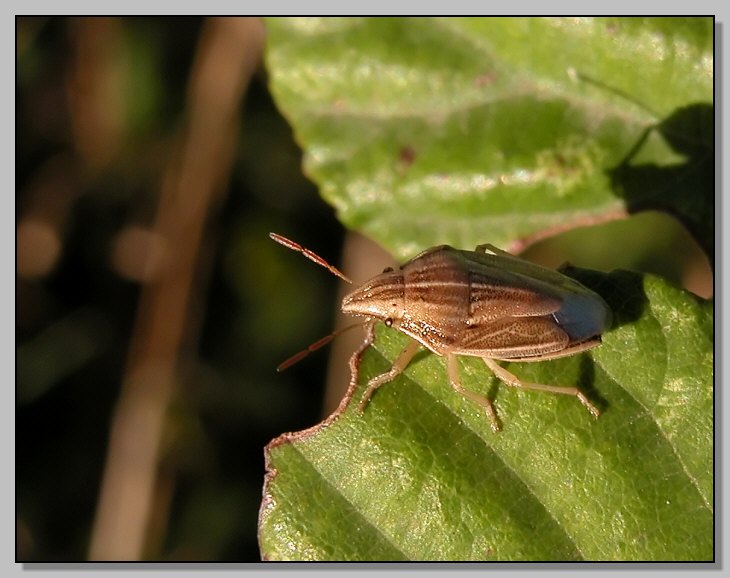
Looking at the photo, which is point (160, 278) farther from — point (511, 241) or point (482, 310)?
point (482, 310)

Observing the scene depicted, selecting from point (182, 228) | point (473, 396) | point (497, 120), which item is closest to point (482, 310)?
point (473, 396)

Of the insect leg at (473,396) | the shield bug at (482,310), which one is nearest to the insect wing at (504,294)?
the shield bug at (482,310)

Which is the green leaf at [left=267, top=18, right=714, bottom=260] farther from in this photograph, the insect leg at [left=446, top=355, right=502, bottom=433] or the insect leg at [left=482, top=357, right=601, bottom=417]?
the insect leg at [left=446, top=355, right=502, bottom=433]

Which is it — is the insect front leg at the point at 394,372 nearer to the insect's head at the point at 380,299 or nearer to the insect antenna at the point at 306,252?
the insect's head at the point at 380,299

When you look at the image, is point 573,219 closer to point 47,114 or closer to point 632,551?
point 632,551

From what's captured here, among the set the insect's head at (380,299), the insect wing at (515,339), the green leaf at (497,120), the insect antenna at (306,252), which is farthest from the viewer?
the insect antenna at (306,252)

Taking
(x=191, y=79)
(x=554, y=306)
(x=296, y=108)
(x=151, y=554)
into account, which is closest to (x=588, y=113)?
(x=554, y=306)

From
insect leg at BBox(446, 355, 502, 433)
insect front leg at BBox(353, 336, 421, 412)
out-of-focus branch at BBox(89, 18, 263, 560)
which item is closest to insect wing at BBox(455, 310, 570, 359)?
insect leg at BBox(446, 355, 502, 433)
